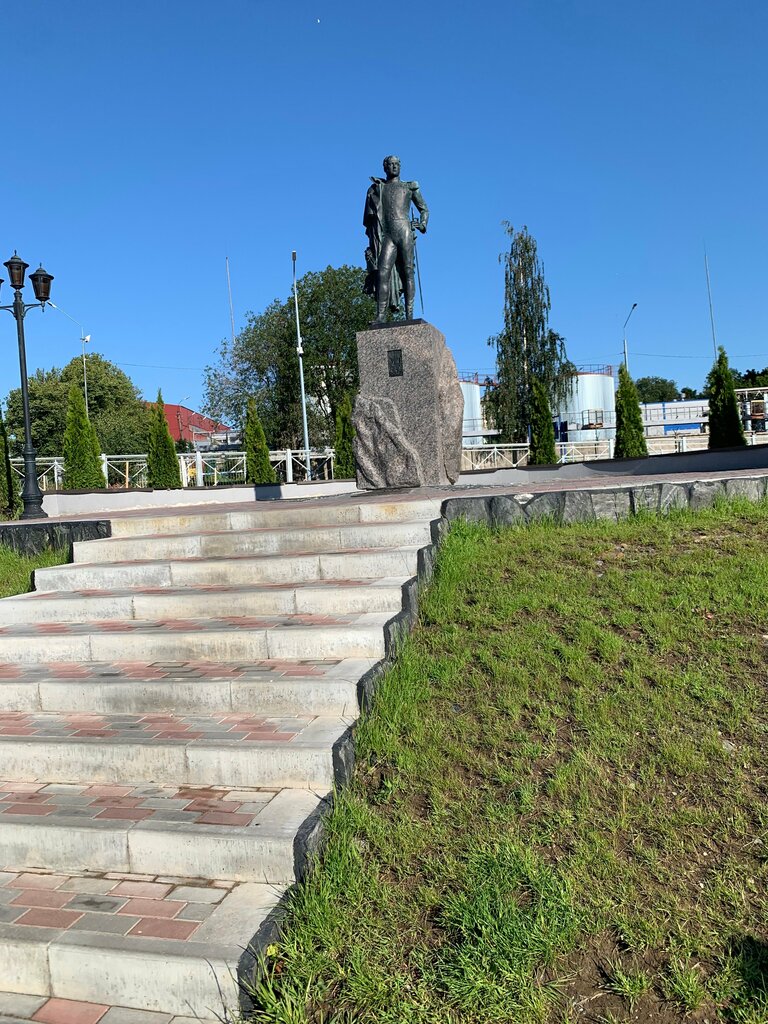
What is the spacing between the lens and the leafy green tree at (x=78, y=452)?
15688 mm

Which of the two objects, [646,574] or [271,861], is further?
[646,574]

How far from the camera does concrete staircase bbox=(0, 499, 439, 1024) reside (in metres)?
2.37

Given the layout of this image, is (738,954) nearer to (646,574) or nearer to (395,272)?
(646,574)

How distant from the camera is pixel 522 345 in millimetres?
36844

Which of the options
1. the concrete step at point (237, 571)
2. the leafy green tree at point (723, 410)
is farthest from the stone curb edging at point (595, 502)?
the leafy green tree at point (723, 410)

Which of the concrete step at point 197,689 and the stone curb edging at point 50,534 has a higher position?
the stone curb edging at point 50,534

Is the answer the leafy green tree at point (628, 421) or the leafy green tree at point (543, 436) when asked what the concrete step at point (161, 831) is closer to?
the leafy green tree at point (543, 436)

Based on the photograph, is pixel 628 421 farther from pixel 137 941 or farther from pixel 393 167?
pixel 137 941

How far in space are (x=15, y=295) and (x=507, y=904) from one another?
11748 millimetres

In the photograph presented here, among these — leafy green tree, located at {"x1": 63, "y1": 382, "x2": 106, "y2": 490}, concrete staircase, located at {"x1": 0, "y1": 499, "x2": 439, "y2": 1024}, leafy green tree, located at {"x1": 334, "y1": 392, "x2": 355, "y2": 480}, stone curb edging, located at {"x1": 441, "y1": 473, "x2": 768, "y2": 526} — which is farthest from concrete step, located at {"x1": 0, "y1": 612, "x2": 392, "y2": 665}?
leafy green tree, located at {"x1": 334, "y1": 392, "x2": 355, "y2": 480}

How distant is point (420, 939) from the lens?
2.35 m

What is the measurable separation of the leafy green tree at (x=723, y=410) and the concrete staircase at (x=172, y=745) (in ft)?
40.0

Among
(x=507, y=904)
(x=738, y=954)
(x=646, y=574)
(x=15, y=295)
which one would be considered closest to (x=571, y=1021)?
(x=507, y=904)

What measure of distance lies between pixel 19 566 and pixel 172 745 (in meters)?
3.84
